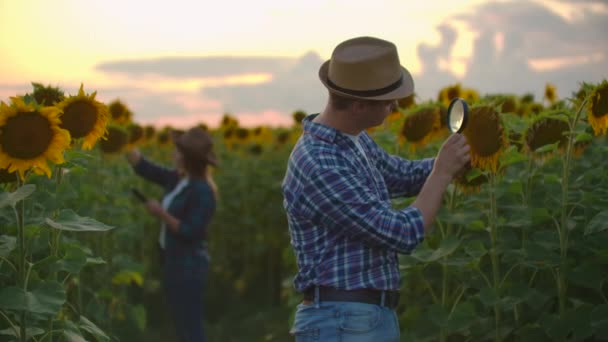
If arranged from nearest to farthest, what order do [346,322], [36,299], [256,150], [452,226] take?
[346,322] < [36,299] < [452,226] < [256,150]

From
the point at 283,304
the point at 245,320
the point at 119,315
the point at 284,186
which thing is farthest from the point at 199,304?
the point at 284,186

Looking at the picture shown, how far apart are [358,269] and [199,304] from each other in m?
3.98

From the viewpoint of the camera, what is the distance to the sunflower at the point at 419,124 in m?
5.32

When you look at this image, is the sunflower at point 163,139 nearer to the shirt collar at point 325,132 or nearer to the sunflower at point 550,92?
the sunflower at point 550,92

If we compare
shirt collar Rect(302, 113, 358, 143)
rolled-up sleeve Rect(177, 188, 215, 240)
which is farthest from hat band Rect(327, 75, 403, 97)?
rolled-up sleeve Rect(177, 188, 215, 240)

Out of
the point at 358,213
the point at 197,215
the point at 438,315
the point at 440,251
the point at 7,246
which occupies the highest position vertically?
the point at 358,213

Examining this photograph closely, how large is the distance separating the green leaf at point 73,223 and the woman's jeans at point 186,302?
337cm

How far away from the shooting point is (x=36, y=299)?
3.62 metres

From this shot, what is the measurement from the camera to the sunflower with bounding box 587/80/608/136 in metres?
4.18

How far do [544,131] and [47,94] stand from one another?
8.39 feet

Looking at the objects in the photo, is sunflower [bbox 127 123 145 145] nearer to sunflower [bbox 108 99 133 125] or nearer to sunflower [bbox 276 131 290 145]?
sunflower [bbox 108 99 133 125]

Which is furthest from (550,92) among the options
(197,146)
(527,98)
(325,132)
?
(325,132)

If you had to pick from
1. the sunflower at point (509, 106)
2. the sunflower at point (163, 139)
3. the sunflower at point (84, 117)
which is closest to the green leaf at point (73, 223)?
the sunflower at point (84, 117)

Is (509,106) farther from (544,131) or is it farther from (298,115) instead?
(298,115)
